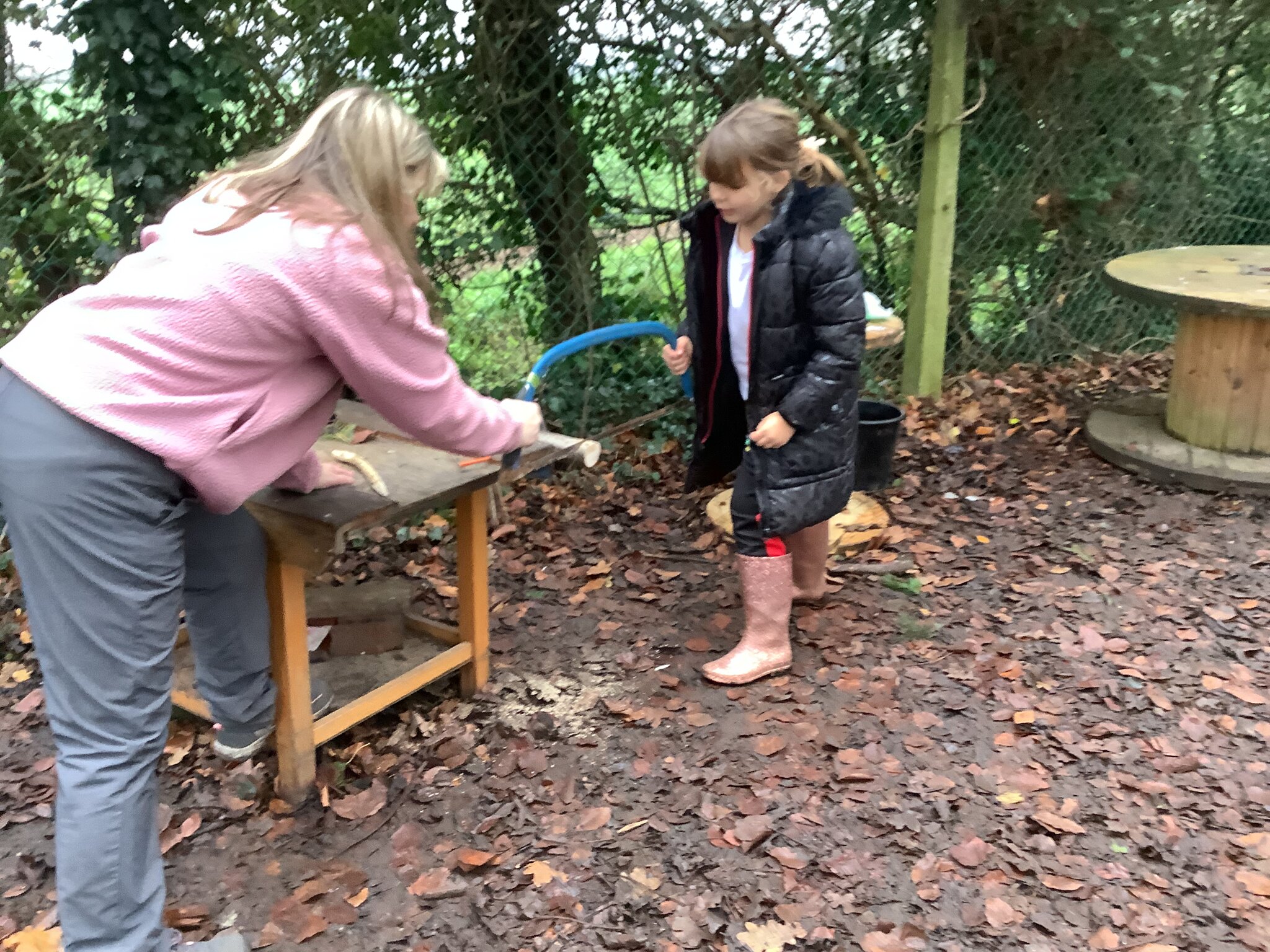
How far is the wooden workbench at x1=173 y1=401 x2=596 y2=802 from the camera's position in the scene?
7.60 ft

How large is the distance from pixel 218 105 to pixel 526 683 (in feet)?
7.22

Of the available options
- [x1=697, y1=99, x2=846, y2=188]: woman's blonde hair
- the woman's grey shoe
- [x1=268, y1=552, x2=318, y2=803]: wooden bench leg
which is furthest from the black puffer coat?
the woman's grey shoe

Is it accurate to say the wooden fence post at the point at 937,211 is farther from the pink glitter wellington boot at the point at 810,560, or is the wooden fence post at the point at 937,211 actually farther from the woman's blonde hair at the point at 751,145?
the woman's blonde hair at the point at 751,145

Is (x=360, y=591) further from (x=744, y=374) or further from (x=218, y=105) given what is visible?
(x=218, y=105)

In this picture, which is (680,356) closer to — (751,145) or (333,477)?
(751,145)

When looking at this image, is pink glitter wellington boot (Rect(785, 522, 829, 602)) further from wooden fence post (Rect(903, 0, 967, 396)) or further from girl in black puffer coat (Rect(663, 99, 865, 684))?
wooden fence post (Rect(903, 0, 967, 396))

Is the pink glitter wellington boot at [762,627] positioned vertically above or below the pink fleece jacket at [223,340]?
below

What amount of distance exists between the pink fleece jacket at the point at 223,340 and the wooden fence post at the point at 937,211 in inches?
157

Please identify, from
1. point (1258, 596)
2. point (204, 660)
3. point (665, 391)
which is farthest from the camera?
point (665, 391)

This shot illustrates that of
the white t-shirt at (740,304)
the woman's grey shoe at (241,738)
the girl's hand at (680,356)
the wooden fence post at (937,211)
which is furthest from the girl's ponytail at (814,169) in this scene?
the wooden fence post at (937,211)

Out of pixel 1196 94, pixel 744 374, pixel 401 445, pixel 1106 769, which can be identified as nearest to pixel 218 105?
pixel 401 445

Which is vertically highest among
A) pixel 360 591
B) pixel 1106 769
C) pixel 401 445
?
pixel 401 445

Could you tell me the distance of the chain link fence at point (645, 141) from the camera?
11.6 ft

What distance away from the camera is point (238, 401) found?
190 centimetres
